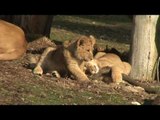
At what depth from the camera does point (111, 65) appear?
Answer: 8.44 meters

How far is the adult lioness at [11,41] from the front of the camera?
9227 mm

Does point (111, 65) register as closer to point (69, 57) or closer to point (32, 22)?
point (69, 57)

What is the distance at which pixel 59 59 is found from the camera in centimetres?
837

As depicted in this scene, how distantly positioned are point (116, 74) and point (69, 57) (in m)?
0.81

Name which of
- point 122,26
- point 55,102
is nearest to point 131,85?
point 55,102

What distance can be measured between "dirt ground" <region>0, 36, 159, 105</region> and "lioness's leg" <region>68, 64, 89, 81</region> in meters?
0.11

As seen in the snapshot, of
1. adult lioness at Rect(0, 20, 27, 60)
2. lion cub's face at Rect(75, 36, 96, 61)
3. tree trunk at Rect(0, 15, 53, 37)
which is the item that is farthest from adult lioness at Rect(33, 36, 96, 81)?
tree trunk at Rect(0, 15, 53, 37)

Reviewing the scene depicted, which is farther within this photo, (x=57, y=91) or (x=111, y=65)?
(x=111, y=65)

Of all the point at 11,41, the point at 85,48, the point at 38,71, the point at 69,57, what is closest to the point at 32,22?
the point at 11,41

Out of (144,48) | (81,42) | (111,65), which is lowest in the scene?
(111,65)

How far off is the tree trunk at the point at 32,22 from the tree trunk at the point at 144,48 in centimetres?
318

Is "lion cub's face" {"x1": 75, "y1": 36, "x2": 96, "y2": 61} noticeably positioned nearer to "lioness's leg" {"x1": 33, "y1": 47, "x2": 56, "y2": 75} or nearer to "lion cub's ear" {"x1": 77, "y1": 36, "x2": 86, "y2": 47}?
"lion cub's ear" {"x1": 77, "y1": 36, "x2": 86, "y2": 47}

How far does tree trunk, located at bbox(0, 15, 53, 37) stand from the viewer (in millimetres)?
10867
